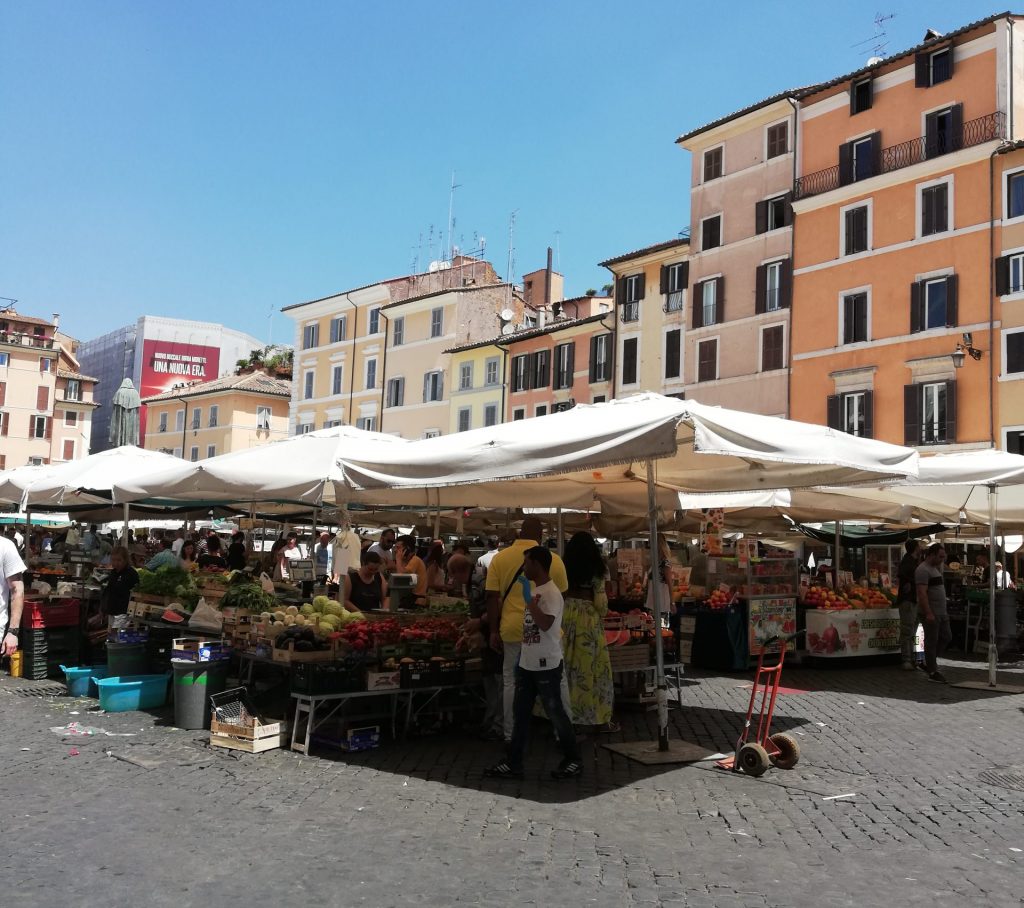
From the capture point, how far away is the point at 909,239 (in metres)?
31.3

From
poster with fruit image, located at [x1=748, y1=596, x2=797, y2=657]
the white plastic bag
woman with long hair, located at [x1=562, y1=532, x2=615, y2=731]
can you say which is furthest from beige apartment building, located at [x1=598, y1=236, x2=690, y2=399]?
woman with long hair, located at [x1=562, y1=532, x2=615, y2=731]

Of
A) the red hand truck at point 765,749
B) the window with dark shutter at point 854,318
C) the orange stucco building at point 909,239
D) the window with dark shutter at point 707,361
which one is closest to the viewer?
the red hand truck at point 765,749

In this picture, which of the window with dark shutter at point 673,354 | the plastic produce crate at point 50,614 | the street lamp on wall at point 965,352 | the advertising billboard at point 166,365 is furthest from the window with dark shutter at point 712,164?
the advertising billboard at point 166,365

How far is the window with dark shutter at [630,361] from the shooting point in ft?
136

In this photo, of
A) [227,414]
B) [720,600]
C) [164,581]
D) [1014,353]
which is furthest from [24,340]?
[720,600]

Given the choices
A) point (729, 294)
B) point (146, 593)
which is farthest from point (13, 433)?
point (146, 593)

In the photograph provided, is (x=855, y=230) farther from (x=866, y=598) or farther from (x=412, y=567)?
(x=412, y=567)

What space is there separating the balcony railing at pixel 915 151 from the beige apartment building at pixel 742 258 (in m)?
0.85

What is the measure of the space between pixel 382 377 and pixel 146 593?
45343 mm

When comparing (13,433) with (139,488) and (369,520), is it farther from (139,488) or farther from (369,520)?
(139,488)

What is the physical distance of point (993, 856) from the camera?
5.61m

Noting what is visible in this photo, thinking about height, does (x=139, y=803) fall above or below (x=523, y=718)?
below

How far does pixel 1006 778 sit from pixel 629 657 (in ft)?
10.7

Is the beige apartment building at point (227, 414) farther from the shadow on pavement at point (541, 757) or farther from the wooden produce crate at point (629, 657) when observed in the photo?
the shadow on pavement at point (541, 757)
